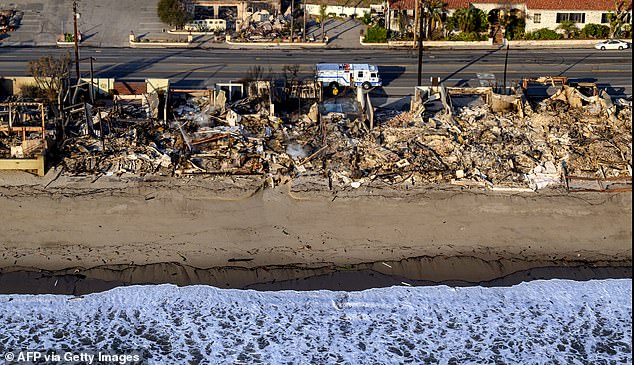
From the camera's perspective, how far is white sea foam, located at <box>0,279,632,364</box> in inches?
1010

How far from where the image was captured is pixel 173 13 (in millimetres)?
55406

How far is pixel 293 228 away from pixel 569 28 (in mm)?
31327

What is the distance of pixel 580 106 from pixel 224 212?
17.0 meters

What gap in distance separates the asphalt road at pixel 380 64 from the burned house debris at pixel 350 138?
14.3 ft

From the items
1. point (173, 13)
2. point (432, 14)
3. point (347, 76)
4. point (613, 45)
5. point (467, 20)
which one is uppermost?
point (432, 14)

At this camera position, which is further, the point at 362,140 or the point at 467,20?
the point at 467,20

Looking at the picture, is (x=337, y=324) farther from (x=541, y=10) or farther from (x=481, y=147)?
(x=541, y=10)

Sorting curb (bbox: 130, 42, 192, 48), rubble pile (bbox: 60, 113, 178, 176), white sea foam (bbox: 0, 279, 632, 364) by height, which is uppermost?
curb (bbox: 130, 42, 192, 48)

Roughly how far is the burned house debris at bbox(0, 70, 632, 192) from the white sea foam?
627cm

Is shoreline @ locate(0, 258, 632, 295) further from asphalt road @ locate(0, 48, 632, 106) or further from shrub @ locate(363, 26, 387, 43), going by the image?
shrub @ locate(363, 26, 387, 43)

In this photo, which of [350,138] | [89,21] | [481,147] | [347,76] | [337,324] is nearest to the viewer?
[337,324]

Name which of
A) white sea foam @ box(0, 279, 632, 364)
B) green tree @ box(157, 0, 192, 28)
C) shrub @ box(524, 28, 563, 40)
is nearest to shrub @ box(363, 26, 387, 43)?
shrub @ box(524, 28, 563, 40)

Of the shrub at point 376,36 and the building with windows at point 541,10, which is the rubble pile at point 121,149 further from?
the building with windows at point 541,10

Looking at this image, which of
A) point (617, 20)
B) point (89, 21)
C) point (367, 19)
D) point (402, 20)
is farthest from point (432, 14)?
point (89, 21)
